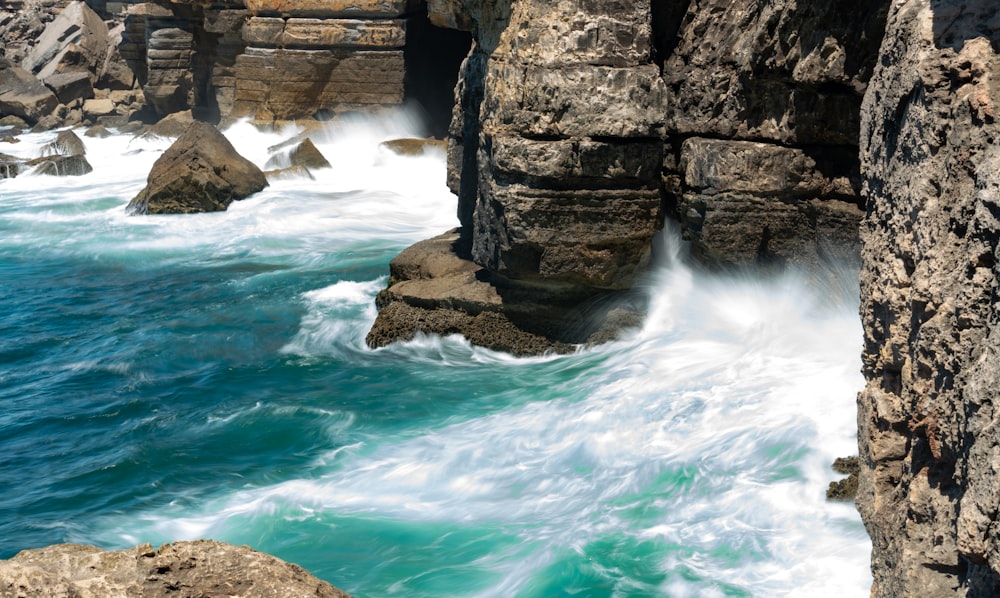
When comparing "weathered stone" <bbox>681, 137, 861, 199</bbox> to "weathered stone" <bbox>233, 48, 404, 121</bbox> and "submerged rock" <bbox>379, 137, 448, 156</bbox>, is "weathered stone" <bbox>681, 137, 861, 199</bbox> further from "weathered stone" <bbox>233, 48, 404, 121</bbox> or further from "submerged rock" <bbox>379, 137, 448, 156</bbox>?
"weathered stone" <bbox>233, 48, 404, 121</bbox>

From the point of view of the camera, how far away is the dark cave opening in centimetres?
1712

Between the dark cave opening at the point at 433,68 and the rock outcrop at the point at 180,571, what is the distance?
14.7 meters

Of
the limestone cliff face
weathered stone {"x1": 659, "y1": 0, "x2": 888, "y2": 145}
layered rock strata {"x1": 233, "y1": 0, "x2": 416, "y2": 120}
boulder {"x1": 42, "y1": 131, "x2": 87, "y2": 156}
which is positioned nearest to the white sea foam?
weathered stone {"x1": 659, "y1": 0, "x2": 888, "y2": 145}

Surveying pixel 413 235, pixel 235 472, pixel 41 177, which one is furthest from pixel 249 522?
pixel 41 177

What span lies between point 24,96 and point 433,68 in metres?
11.6

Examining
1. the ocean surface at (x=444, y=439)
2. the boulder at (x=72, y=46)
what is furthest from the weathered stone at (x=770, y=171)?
the boulder at (x=72, y=46)

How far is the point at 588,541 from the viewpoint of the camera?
16.4 ft

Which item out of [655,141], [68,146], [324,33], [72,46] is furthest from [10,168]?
[655,141]

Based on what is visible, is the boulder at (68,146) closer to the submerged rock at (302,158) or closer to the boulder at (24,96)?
the submerged rock at (302,158)

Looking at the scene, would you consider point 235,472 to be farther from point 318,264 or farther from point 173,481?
point 318,264

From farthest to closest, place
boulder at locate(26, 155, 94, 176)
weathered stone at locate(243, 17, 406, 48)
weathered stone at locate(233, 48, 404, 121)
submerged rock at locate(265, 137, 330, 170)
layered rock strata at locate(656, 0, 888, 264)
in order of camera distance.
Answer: boulder at locate(26, 155, 94, 176), weathered stone at locate(233, 48, 404, 121), weathered stone at locate(243, 17, 406, 48), submerged rock at locate(265, 137, 330, 170), layered rock strata at locate(656, 0, 888, 264)

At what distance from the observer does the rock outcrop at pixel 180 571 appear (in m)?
2.56

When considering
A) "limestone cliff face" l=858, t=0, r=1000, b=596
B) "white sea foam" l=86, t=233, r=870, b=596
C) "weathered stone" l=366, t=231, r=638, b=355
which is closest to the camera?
"limestone cliff face" l=858, t=0, r=1000, b=596

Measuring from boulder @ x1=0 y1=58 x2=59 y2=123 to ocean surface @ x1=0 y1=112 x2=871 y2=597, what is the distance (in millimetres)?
15072
